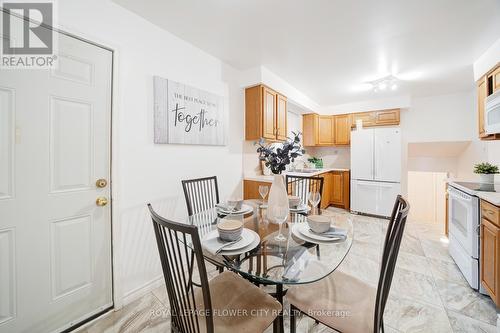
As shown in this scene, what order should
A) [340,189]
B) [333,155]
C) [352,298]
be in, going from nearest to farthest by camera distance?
[352,298] → [340,189] → [333,155]

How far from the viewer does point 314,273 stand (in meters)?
0.95

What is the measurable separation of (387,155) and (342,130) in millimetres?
1182

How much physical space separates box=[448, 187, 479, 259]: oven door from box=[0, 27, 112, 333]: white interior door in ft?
10.5

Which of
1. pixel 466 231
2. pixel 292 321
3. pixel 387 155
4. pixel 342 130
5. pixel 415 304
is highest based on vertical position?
pixel 342 130

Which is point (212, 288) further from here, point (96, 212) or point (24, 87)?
point (24, 87)

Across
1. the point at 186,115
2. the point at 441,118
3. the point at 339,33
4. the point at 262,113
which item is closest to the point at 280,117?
the point at 262,113

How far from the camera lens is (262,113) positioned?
274 centimetres

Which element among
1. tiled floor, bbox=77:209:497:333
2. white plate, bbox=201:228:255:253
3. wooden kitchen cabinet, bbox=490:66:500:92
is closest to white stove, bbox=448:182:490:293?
tiled floor, bbox=77:209:497:333

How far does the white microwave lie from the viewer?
6.24 feet

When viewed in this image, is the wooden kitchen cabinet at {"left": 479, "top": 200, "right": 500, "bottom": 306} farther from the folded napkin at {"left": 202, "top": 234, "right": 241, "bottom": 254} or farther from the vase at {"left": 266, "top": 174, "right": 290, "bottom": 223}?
the folded napkin at {"left": 202, "top": 234, "right": 241, "bottom": 254}

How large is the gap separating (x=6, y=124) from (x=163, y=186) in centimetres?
106

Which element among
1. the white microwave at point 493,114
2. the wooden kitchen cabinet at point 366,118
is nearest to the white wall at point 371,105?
the wooden kitchen cabinet at point 366,118

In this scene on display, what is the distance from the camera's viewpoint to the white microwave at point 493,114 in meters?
1.90

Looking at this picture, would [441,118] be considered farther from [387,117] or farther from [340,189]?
[340,189]
